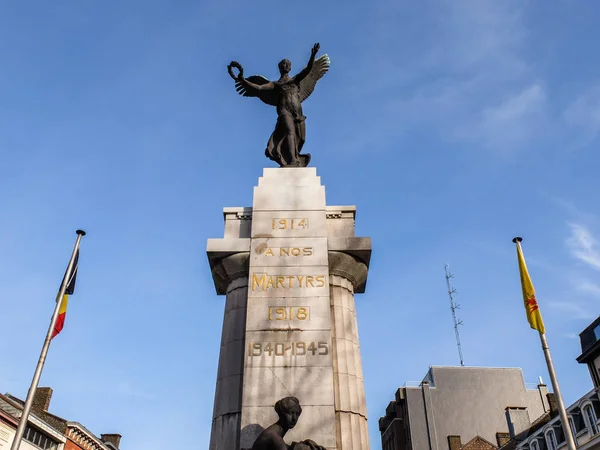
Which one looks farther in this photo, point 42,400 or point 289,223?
point 42,400

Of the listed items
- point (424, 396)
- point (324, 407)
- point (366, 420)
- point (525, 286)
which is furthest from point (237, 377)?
point (424, 396)

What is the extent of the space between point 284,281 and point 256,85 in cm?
601

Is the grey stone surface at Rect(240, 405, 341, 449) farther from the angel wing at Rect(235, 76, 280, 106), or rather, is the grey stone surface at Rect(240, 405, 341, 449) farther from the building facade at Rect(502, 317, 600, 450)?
the building facade at Rect(502, 317, 600, 450)

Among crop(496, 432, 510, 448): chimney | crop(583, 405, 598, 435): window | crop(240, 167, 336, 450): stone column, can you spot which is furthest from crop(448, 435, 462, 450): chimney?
crop(240, 167, 336, 450): stone column

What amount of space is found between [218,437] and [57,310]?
571 cm

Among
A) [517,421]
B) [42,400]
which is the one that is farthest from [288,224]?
[517,421]

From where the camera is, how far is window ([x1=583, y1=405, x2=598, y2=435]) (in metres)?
31.3

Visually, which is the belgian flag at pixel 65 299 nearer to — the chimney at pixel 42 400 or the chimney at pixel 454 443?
the chimney at pixel 42 400

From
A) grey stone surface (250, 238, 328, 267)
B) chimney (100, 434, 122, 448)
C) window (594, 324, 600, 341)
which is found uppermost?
window (594, 324, 600, 341)

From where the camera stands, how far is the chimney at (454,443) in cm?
5016

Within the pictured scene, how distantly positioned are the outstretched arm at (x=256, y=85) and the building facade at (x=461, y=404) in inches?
1758

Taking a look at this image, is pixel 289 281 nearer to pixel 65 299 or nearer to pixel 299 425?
pixel 299 425

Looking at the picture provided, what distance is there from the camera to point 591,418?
3188 cm

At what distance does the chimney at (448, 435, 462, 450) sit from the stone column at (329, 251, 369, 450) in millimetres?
41738
